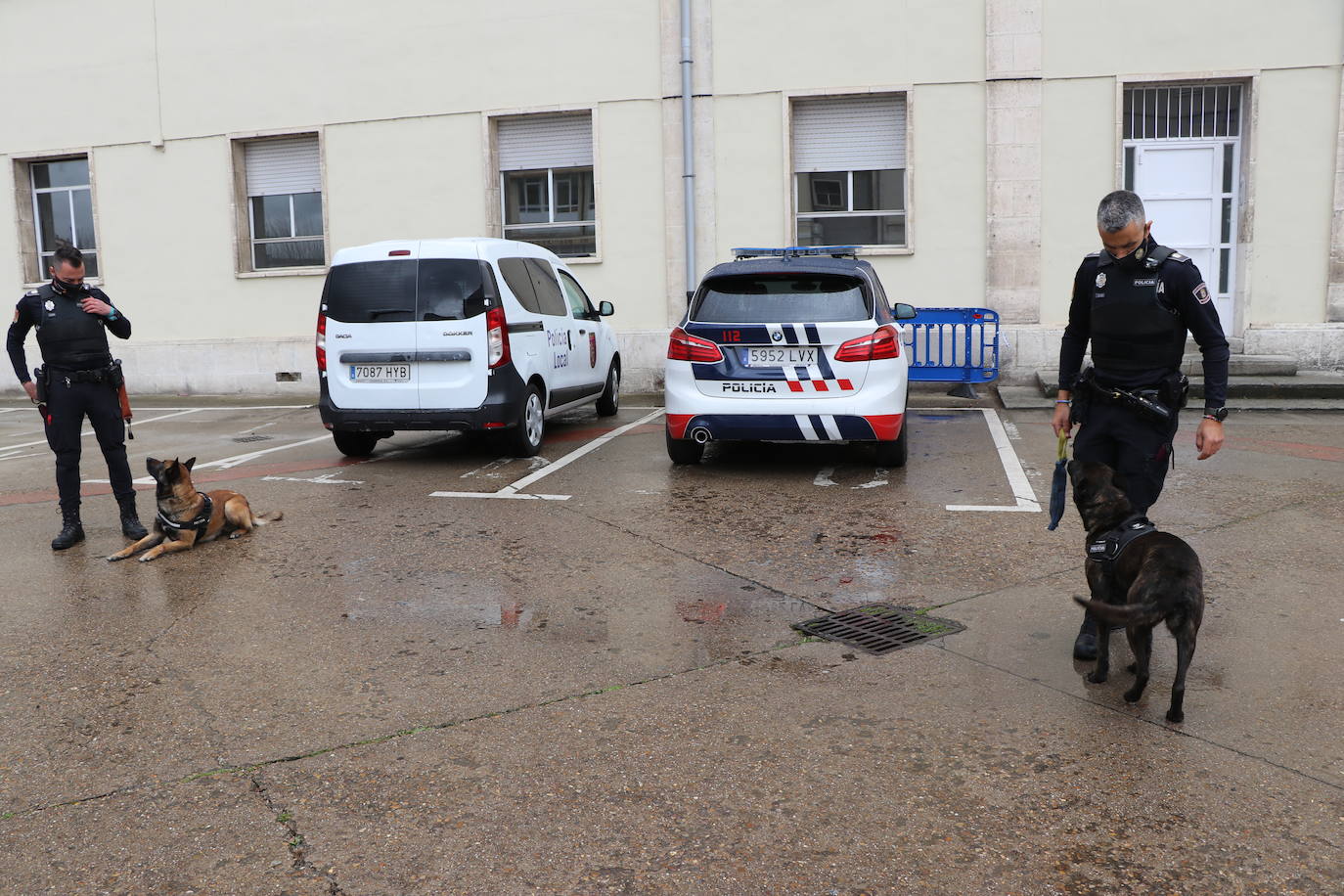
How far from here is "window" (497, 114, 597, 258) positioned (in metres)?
15.8

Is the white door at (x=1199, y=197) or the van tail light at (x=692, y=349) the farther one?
the white door at (x=1199, y=197)

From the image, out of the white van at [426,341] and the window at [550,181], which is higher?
the window at [550,181]

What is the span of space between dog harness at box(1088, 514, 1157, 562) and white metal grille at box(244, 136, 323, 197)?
1479 centimetres

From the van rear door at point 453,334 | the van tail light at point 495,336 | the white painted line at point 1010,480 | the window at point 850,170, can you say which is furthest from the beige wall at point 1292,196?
the van rear door at point 453,334

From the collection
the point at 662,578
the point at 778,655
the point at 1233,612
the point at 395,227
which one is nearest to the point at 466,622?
the point at 662,578

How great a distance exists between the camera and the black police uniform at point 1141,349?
429cm

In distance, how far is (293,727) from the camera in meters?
3.96

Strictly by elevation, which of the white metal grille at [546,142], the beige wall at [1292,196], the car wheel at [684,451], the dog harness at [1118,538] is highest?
the white metal grille at [546,142]

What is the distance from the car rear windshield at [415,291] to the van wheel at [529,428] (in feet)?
3.11

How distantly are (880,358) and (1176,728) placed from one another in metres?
4.61

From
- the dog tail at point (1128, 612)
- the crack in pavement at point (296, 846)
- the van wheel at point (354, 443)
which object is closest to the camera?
the crack in pavement at point (296, 846)

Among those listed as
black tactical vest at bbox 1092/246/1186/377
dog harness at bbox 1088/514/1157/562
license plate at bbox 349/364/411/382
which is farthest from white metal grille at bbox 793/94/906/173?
dog harness at bbox 1088/514/1157/562

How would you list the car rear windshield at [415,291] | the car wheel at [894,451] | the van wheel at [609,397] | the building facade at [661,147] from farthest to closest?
1. the building facade at [661,147]
2. the van wheel at [609,397]
3. the car rear windshield at [415,291]
4. the car wheel at [894,451]

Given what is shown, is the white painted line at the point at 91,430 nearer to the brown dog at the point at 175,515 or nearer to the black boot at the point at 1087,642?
the brown dog at the point at 175,515
